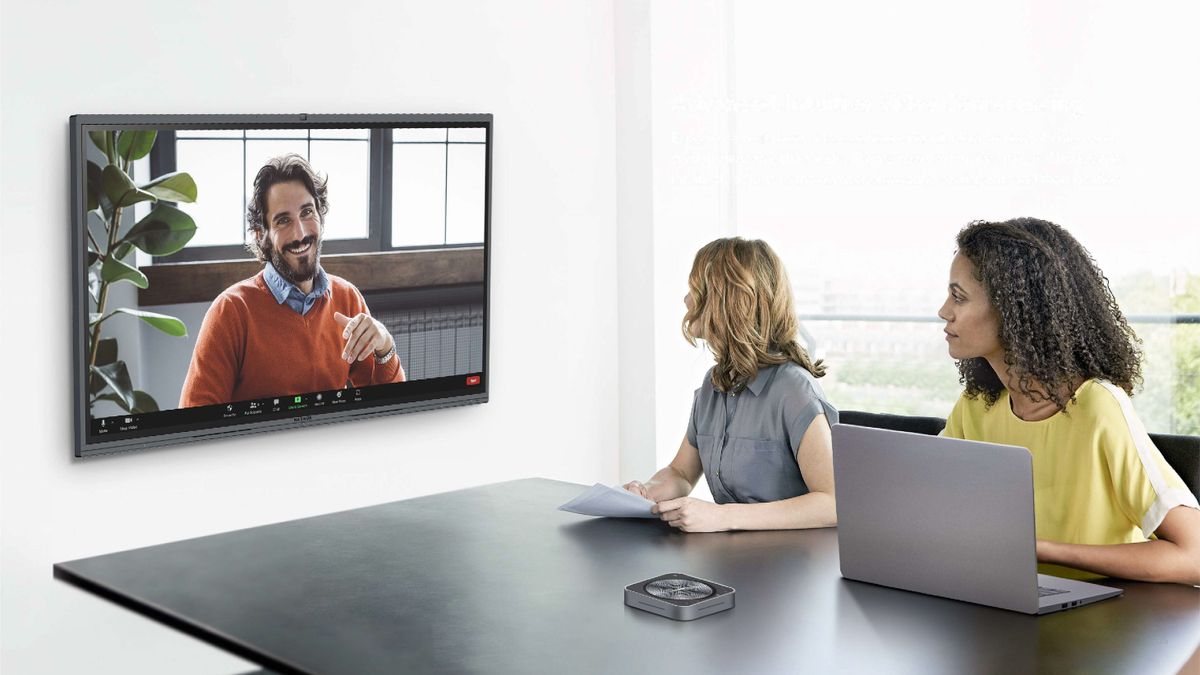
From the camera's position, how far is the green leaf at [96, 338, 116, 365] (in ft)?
10.3

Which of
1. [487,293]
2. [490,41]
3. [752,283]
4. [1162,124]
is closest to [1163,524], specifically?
[752,283]

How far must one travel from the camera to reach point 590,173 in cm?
460

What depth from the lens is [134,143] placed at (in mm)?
3137

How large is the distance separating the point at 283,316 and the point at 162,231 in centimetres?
44

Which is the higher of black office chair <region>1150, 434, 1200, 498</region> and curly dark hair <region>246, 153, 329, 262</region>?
curly dark hair <region>246, 153, 329, 262</region>

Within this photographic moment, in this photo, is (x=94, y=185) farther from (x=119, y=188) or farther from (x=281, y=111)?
(x=281, y=111)

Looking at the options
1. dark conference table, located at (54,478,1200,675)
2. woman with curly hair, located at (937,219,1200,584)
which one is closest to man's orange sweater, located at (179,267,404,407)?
dark conference table, located at (54,478,1200,675)

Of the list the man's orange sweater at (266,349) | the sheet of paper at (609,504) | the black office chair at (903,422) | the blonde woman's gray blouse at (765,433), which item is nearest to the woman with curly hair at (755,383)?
the blonde woman's gray blouse at (765,433)

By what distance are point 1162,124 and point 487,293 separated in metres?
2.19

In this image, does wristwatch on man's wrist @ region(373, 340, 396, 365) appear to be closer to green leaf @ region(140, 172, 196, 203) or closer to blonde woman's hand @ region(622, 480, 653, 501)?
green leaf @ region(140, 172, 196, 203)

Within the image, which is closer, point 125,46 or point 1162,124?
point 125,46

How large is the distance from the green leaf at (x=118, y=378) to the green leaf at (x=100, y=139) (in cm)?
54

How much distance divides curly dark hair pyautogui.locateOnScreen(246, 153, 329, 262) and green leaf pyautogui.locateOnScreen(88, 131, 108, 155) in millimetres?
415

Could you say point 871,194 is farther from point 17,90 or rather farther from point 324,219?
point 17,90
